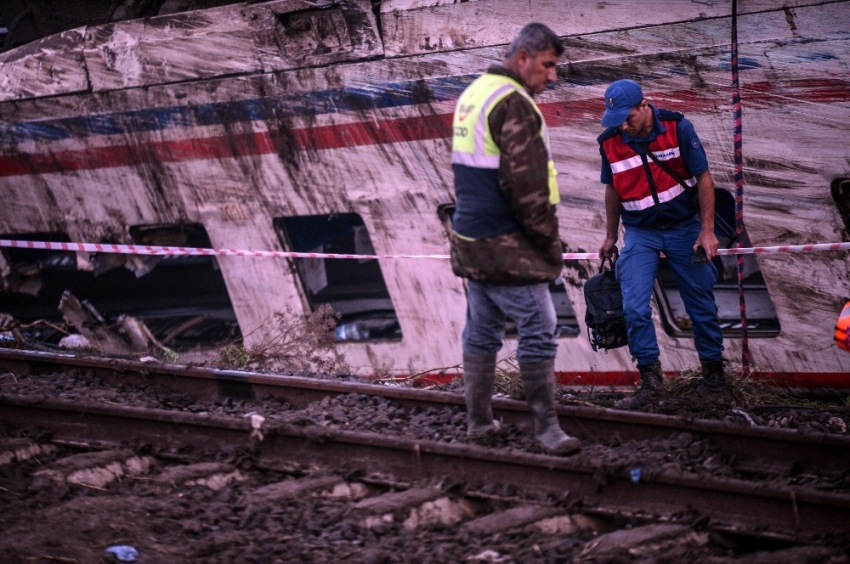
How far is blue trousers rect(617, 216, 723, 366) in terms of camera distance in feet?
18.9

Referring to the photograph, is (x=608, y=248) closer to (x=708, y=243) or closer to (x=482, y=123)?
(x=708, y=243)

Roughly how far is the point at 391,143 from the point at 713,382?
342 centimetres

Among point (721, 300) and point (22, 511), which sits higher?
point (22, 511)

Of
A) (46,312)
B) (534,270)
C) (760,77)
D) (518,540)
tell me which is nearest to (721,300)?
(760,77)

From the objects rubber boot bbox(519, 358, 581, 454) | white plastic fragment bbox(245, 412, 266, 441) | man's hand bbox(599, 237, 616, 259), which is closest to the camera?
rubber boot bbox(519, 358, 581, 454)

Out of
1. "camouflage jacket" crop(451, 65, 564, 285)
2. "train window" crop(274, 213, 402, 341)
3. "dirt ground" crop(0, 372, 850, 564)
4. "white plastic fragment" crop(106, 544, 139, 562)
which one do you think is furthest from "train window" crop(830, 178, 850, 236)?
"white plastic fragment" crop(106, 544, 139, 562)

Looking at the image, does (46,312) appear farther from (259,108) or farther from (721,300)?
(721,300)

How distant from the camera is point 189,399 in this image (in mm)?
6172

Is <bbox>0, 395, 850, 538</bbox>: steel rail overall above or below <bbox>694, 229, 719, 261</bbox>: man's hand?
below

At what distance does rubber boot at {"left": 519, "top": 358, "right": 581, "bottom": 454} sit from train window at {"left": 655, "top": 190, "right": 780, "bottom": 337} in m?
2.86

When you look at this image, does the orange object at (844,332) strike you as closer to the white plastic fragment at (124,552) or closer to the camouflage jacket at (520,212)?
the camouflage jacket at (520,212)

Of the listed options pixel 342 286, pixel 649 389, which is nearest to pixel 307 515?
pixel 649 389

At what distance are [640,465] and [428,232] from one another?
4.22 meters

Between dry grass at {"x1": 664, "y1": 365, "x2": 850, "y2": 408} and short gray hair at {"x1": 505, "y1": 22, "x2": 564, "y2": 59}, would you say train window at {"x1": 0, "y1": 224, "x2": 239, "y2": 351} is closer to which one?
dry grass at {"x1": 664, "y1": 365, "x2": 850, "y2": 408}
